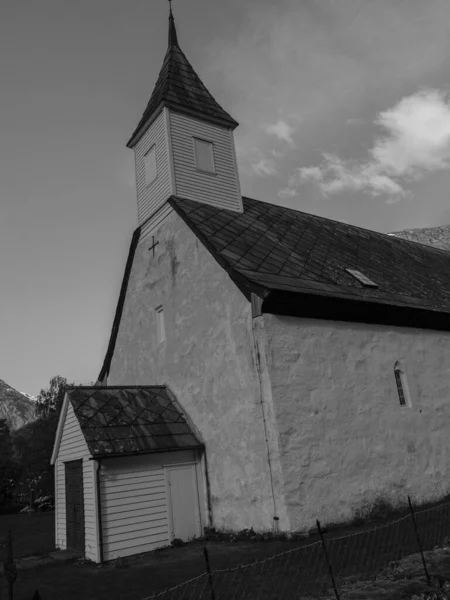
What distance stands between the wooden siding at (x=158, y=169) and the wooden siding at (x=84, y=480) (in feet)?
24.0

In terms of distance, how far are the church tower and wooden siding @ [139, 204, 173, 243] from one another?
0.20m

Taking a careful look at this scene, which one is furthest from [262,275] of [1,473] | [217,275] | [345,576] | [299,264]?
[1,473]

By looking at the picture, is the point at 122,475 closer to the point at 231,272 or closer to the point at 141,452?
the point at 141,452

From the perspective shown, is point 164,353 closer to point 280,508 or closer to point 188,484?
point 188,484

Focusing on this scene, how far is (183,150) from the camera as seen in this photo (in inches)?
637

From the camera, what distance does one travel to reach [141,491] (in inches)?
434

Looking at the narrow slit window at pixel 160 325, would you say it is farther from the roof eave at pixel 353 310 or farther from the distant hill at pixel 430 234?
the distant hill at pixel 430 234

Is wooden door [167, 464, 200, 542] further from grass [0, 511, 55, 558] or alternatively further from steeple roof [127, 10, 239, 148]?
steeple roof [127, 10, 239, 148]

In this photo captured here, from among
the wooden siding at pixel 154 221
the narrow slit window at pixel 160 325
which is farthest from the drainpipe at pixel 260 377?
the wooden siding at pixel 154 221

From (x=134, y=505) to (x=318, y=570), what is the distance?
4932 millimetres

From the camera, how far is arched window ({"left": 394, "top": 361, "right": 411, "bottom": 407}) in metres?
12.8

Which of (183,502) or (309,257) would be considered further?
(309,257)

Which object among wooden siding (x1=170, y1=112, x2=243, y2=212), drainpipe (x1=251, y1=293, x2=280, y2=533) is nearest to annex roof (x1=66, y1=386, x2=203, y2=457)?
drainpipe (x1=251, y1=293, x2=280, y2=533)

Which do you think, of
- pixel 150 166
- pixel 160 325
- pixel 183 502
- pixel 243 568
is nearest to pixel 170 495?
pixel 183 502
